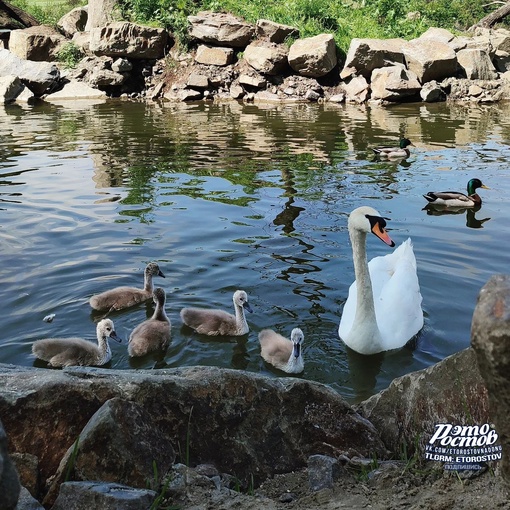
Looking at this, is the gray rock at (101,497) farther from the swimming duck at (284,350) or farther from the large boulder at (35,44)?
the large boulder at (35,44)

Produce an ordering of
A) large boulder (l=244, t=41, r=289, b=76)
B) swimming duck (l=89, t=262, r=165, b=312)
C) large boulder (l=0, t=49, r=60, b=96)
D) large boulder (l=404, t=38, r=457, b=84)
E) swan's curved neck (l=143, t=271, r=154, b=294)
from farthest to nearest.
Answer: large boulder (l=0, t=49, r=60, b=96), large boulder (l=244, t=41, r=289, b=76), large boulder (l=404, t=38, r=457, b=84), swan's curved neck (l=143, t=271, r=154, b=294), swimming duck (l=89, t=262, r=165, b=312)

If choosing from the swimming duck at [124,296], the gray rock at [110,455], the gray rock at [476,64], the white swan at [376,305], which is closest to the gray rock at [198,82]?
the gray rock at [476,64]

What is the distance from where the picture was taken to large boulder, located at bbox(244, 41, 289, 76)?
914 inches

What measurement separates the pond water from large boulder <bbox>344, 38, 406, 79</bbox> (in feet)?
17.7

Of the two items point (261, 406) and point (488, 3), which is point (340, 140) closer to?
point (261, 406)

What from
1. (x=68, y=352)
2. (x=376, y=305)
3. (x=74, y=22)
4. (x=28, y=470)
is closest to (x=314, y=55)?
(x=74, y=22)

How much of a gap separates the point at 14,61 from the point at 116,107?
5216 millimetres

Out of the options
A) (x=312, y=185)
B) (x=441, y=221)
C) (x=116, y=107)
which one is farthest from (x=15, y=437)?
(x=116, y=107)

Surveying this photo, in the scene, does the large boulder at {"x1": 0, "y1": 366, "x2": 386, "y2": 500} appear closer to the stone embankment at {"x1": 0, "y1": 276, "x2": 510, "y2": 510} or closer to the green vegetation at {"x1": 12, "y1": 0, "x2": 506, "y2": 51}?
the stone embankment at {"x1": 0, "y1": 276, "x2": 510, "y2": 510}

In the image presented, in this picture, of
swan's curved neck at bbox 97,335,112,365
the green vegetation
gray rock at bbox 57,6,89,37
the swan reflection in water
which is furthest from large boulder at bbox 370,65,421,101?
swan's curved neck at bbox 97,335,112,365

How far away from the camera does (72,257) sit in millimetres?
7891

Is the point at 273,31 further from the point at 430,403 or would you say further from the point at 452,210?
the point at 430,403

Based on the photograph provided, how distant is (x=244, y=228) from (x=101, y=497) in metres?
6.54

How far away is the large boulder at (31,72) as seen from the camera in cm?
2494
